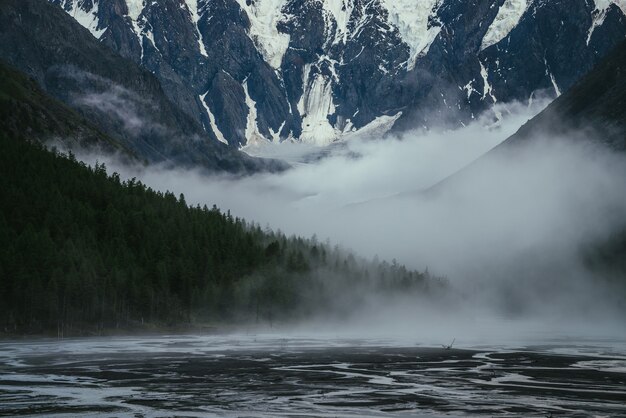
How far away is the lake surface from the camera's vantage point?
8800 centimetres

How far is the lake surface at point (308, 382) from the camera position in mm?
88000

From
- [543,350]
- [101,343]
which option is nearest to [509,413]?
[543,350]

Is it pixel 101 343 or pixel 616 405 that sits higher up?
pixel 101 343

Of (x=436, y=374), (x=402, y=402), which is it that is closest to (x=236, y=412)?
(x=402, y=402)

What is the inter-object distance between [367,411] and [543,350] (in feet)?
319

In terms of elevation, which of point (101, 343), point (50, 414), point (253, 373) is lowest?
point (50, 414)

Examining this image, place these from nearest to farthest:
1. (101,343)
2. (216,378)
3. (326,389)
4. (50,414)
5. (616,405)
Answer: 1. (50,414)
2. (616,405)
3. (326,389)
4. (216,378)
5. (101,343)

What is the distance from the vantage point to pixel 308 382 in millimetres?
110000

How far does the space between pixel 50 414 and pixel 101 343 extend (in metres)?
110

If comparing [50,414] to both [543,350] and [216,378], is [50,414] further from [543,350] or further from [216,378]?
[543,350]

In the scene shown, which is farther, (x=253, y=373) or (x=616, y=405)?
(x=253, y=373)

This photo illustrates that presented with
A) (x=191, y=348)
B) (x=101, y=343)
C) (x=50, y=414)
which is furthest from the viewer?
(x=101, y=343)

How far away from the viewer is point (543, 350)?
177 m

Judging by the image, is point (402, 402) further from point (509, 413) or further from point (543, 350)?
point (543, 350)
